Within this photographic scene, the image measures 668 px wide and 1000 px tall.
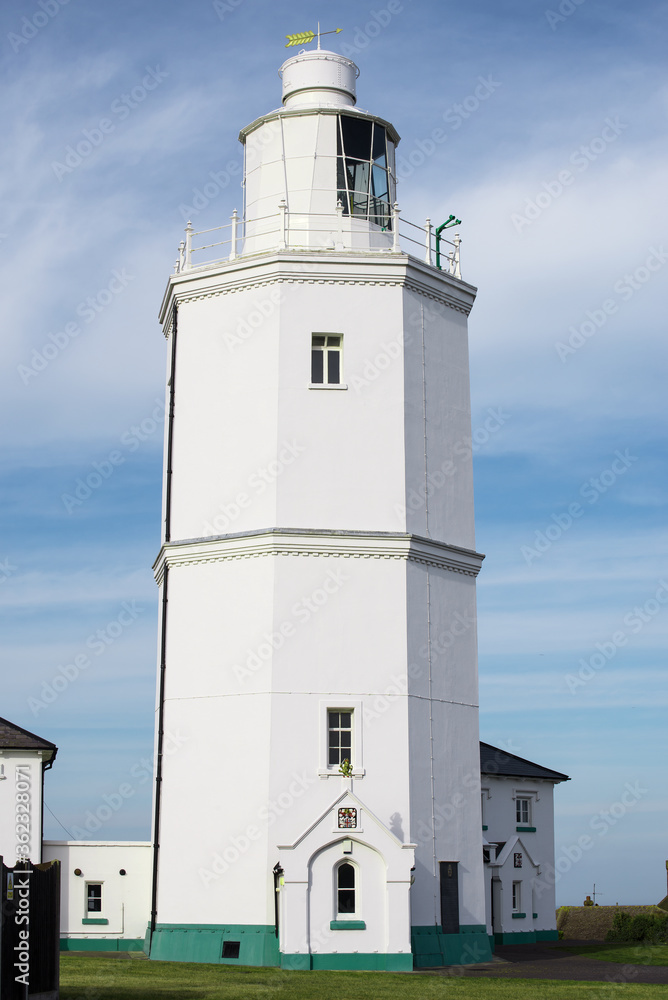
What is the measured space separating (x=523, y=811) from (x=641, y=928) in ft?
21.5

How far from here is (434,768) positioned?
27.0m

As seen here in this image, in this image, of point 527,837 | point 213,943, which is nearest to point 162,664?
point 213,943

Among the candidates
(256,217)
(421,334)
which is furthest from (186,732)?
(256,217)

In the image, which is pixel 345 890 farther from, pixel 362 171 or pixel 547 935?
pixel 362 171

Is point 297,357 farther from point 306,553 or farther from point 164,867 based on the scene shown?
point 164,867

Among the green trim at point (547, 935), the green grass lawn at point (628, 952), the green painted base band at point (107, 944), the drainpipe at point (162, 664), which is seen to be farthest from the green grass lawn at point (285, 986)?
the green trim at point (547, 935)

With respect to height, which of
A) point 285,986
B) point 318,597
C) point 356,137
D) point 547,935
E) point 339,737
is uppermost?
point 356,137

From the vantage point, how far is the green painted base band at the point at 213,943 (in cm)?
2481

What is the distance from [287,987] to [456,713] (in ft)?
30.0

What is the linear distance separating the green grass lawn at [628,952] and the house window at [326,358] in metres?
15.1

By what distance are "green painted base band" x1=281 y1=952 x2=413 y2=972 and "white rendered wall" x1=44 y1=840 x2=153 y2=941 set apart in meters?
5.73

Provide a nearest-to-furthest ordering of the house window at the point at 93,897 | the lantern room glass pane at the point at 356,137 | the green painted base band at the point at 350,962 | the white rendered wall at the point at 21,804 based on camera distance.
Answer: the green painted base band at the point at 350,962 → the white rendered wall at the point at 21,804 → the house window at the point at 93,897 → the lantern room glass pane at the point at 356,137

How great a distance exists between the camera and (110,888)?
93.5 feet

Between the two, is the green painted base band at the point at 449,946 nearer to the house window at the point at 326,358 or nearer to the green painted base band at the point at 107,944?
the green painted base band at the point at 107,944
